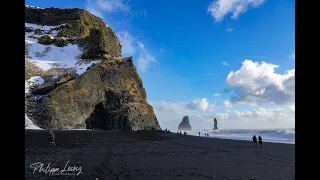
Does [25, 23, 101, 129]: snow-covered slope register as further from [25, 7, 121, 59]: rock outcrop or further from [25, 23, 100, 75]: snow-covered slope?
[25, 7, 121, 59]: rock outcrop

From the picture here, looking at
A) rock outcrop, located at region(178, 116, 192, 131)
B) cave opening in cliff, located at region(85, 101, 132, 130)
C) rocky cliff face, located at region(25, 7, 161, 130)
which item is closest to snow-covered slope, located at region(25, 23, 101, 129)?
rocky cliff face, located at region(25, 7, 161, 130)

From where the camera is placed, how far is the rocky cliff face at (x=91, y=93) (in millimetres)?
45700

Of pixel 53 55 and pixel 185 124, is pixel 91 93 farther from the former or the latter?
pixel 185 124

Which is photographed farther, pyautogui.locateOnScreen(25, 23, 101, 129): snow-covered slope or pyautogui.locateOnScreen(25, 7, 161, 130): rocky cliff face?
pyautogui.locateOnScreen(25, 23, 101, 129): snow-covered slope

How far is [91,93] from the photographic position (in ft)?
174

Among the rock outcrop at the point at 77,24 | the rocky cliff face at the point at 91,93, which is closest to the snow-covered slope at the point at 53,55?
the rocky cliff face at the point at 91,93

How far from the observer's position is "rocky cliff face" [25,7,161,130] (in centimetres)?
4570

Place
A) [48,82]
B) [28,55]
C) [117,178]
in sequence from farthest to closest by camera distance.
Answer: [28,55], [48,82], [117,178]
